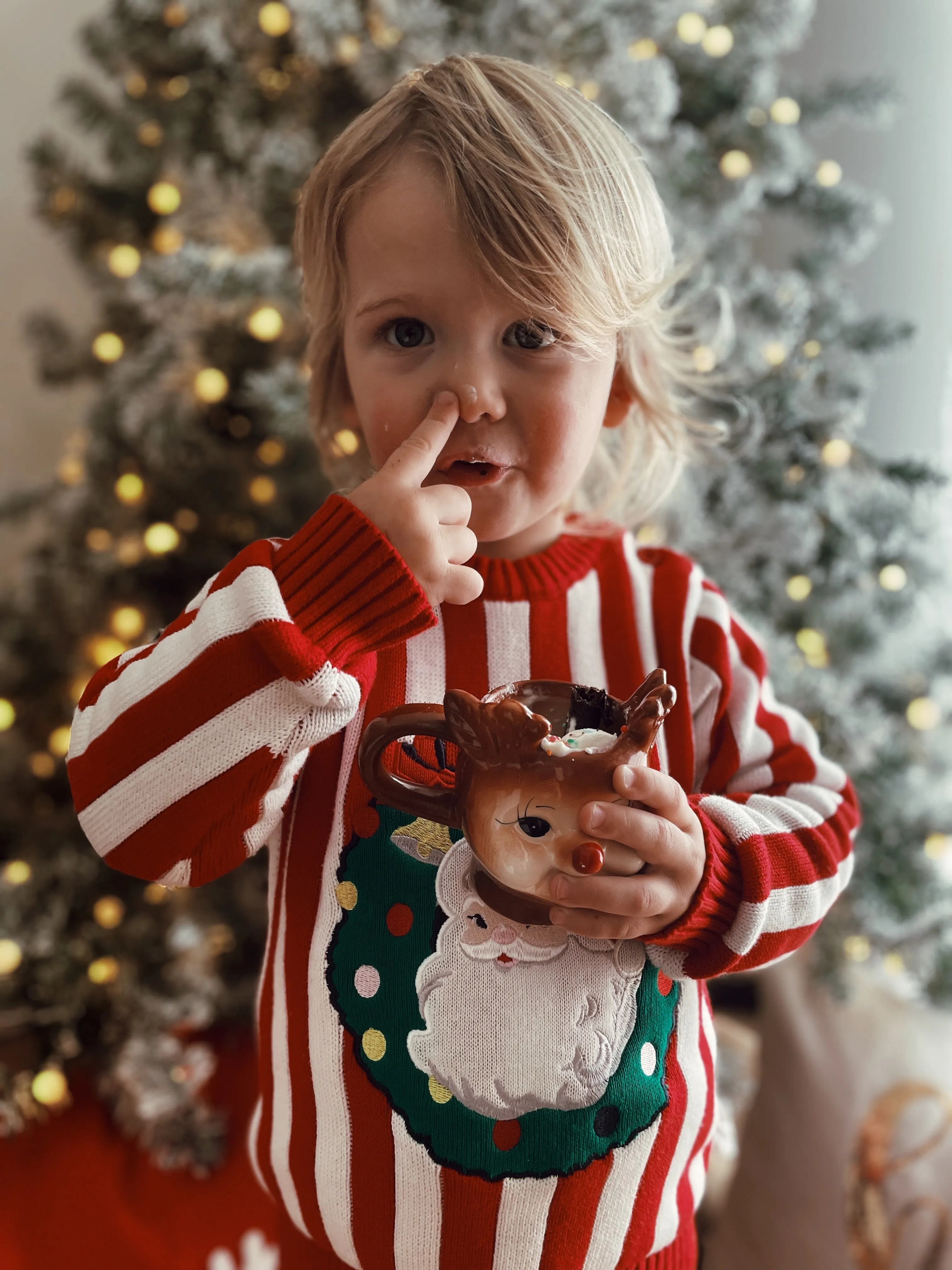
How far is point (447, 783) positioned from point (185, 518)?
2.41ft

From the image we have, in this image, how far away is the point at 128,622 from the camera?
1.12 meters

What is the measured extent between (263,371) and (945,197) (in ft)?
3.04

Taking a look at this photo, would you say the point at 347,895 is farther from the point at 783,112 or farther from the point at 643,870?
the point at 783,112

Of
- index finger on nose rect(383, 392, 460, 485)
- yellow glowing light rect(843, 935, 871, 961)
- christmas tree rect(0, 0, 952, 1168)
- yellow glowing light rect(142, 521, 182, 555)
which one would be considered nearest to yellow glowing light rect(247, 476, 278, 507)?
christmas tree rect(0, 0, 952, 1168)

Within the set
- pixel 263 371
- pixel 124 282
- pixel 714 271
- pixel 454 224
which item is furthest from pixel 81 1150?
pixel 714 271

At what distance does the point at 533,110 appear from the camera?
0.55 meters

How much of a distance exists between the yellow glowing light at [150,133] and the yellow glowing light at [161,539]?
45cm

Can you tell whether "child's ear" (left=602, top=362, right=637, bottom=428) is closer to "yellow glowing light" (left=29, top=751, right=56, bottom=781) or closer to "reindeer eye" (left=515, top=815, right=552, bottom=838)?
"reindeer eye" (left=515, top=815, right=552, bottom=838)

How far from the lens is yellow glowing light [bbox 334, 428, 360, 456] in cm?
72

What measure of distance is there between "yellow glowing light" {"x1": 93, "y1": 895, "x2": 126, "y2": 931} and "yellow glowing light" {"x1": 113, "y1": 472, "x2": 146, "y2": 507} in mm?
495

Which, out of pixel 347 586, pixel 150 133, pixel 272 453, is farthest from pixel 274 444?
pixel 347 586

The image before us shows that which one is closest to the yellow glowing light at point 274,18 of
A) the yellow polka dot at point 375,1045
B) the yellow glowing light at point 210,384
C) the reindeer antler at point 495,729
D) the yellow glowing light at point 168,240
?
the yellow glowing light at point 168,240

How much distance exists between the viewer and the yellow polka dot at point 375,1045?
537 mm

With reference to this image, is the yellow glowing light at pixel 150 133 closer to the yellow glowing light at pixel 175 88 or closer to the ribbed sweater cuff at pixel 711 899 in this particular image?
the yellow glowing light at pixel 175 88
